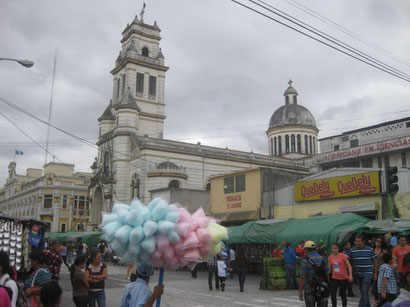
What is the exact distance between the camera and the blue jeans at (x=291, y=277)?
48.5ft

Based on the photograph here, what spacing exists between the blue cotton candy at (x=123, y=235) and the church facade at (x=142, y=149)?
→ 36.1 meters

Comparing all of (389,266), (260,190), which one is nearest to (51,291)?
(389,266)

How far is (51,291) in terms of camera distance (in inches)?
163

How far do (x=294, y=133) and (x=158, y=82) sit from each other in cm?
2234

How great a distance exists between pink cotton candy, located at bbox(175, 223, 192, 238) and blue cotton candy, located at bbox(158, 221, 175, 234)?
76 millimetres

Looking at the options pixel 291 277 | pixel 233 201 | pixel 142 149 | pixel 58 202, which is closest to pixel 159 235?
pixel 291 277

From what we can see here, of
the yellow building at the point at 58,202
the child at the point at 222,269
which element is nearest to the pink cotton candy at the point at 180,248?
the child at the point at 222,269

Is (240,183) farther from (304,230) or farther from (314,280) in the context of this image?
(314,280)

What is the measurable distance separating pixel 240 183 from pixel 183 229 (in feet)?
80.5

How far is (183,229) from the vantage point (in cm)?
436

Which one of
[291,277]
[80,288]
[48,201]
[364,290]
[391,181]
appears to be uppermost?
[48,201]

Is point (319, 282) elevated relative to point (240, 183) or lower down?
lower down

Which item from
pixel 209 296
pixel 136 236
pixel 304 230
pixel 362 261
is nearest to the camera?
pixel 136 236

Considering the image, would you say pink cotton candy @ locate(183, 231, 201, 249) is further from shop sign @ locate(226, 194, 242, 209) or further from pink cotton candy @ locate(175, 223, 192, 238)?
shop sign @ locate(226, 194, 242, 209)
